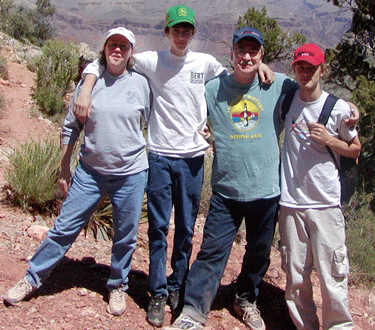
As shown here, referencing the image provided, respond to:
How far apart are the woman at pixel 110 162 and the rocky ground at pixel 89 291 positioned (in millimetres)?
202

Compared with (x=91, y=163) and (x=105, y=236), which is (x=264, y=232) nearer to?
(x=91, y=163)

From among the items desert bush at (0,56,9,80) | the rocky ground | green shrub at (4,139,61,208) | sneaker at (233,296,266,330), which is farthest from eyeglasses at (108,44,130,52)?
desert bush at (0,56,9,80)

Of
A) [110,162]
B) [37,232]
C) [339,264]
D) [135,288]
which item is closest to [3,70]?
[37,232]

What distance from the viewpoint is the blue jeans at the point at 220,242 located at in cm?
317

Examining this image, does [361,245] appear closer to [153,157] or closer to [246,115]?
[246,115]

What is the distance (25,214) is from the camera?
4.72 metres

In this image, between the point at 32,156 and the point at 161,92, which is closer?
the point at 161,92

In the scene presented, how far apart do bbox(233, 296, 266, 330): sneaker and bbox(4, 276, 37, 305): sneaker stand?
4.66 feet

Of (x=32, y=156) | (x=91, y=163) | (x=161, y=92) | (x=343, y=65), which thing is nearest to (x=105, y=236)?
(x=32, y=156)

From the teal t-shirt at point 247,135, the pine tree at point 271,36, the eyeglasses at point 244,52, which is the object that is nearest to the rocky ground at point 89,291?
the teal t-shirt at point 247,135

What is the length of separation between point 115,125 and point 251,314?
1630 mm

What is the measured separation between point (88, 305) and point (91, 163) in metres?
1.01

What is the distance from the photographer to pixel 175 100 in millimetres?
3035

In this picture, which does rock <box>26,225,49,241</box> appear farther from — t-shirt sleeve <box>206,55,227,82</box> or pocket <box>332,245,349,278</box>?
pocket <box>332,245,349,278</box>
